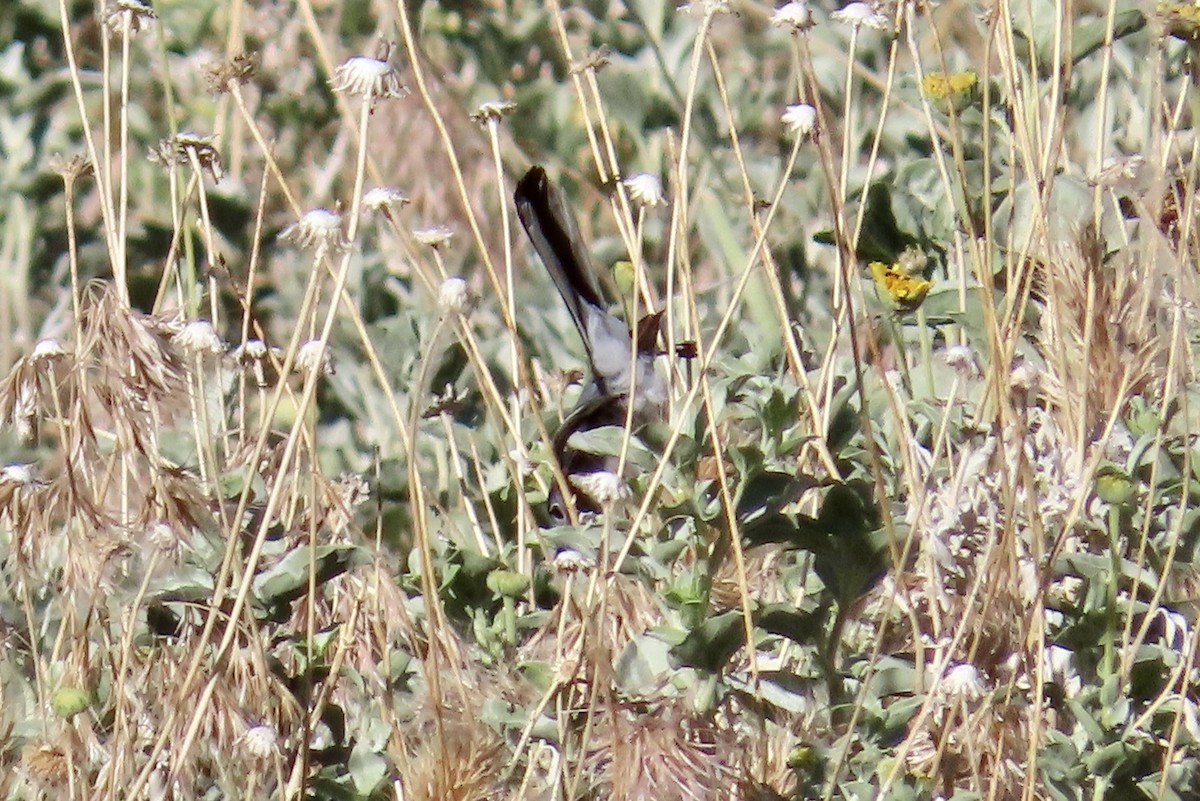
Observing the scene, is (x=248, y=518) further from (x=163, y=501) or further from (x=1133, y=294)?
(x=1133, y=294)

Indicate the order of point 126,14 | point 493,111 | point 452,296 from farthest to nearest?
1. point 493,111
2. point 126,14
3. point 452,296

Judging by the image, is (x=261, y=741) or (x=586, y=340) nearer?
(x=261, y=741)

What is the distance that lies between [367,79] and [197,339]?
0.24 m

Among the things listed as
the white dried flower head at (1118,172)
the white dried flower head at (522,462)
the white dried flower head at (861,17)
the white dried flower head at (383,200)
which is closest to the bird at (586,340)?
the white dried flower head at (522,462)

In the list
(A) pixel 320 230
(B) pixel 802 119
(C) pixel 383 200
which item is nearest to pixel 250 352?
(C) pixel 383 200

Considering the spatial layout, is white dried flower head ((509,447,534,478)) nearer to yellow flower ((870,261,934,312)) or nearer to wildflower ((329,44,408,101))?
yellow flower ((870,261,934,312))

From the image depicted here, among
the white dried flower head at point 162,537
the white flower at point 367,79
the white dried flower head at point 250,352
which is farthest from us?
the white dried flower head at point 250,352

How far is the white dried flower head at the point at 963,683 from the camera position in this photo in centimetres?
119

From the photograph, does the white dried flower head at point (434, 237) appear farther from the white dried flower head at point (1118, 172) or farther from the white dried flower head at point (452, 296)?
the white dried flower head at point (1118, 172)

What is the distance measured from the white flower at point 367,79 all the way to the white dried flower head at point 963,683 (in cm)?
53

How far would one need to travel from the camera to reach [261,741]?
1209 mm

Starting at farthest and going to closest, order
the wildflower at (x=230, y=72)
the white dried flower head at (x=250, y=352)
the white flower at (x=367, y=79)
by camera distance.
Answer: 1. the white dried flower head at (x=250, y=352)
2. the wildflower at (x=230, y=72)
3. the white flower at (x=367, y=79)

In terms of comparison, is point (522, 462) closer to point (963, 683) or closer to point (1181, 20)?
point (963, 683)

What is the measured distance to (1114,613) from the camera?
1.29 m
